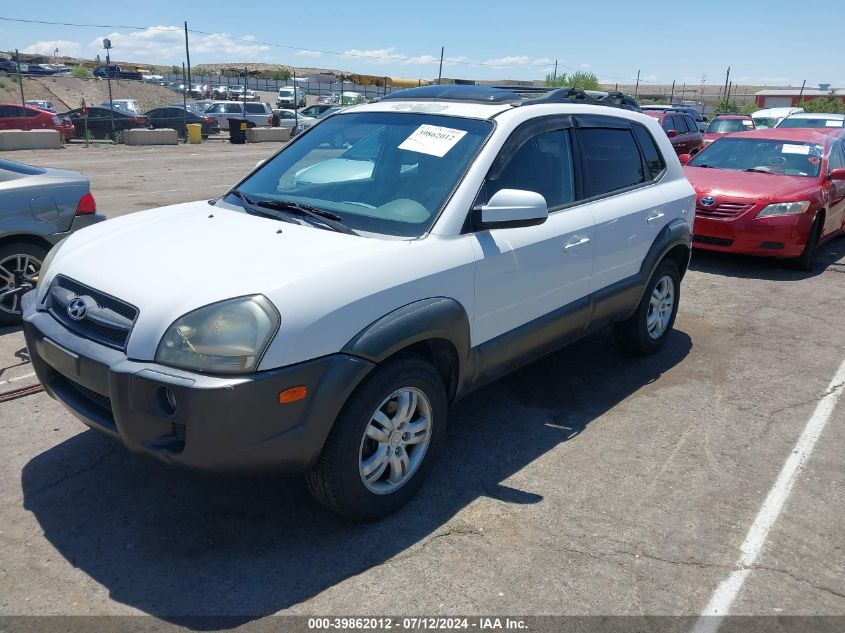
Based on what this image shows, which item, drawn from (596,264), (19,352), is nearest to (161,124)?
(19,352)

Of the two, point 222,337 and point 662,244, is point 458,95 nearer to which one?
point 662,244

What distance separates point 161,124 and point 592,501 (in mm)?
28889

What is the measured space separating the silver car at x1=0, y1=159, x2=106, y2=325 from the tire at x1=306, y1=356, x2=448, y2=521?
3.75 meters

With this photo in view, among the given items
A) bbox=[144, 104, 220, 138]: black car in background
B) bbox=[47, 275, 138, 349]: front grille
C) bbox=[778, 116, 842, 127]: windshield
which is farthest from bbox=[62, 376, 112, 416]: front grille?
bbox=[144, 104, 220, 138]: black car in background

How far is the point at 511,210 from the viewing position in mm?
3559

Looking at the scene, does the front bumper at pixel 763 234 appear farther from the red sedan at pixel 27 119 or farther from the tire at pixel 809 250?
the red sedan at pixel 27 119

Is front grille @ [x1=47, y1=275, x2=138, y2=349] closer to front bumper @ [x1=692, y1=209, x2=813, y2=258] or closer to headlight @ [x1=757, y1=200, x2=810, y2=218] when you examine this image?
front bumper @ [x1=692, y1=209, x2=813, y2=258]

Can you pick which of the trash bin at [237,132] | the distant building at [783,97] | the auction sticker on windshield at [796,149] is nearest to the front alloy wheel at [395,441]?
the auction sticker on windshield at [796,149]

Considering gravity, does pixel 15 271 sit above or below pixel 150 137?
below

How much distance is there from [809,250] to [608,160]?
518 centimetres

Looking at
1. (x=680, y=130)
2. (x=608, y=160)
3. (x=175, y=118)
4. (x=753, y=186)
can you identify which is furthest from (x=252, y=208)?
(x=175, y=118)

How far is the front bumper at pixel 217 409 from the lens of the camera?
→ 276cm

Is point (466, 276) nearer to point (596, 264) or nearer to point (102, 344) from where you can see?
point (596, 264)

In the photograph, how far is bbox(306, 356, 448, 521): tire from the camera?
311 centimetres
